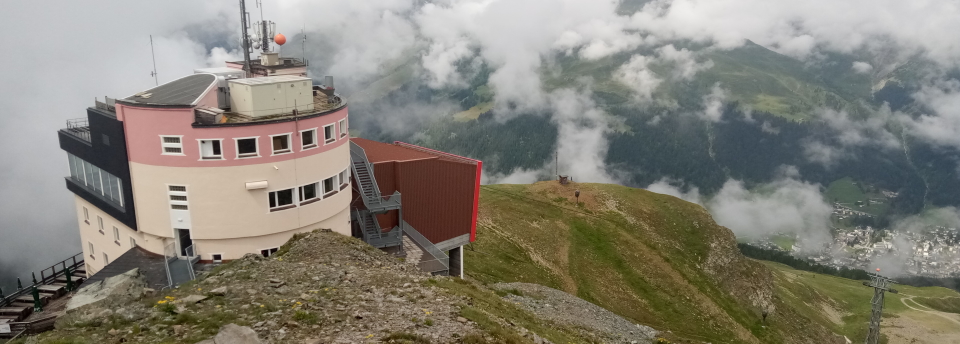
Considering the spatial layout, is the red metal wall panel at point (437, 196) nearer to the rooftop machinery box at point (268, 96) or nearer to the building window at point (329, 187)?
the building window at point (329, 187)

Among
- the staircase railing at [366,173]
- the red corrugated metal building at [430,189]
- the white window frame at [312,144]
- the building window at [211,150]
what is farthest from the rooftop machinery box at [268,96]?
the red corrugated metal building at [430,189]

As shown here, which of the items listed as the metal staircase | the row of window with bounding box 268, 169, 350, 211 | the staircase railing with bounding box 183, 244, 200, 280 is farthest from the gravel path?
the staircase railing with bounding box 183, 244, 200, 280

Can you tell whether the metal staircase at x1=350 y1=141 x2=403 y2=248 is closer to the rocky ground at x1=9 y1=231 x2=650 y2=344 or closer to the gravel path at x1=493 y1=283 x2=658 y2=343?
the gravel path at x1=493 y1=283 x2=658 y2=343

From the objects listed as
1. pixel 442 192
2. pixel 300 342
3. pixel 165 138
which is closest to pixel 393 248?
pixel 442 192

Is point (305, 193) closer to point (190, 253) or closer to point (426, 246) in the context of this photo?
point (190, 253)

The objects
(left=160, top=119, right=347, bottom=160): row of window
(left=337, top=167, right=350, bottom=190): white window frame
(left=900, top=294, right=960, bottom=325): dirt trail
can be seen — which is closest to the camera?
(left=160, top=119, right=347, bottom=160): row of window

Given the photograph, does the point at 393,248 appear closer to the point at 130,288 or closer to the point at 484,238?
the point at 130,288

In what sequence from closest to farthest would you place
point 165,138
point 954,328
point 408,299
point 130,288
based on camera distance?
point 408,299
point 130,288
point 165,138
point 954,328
